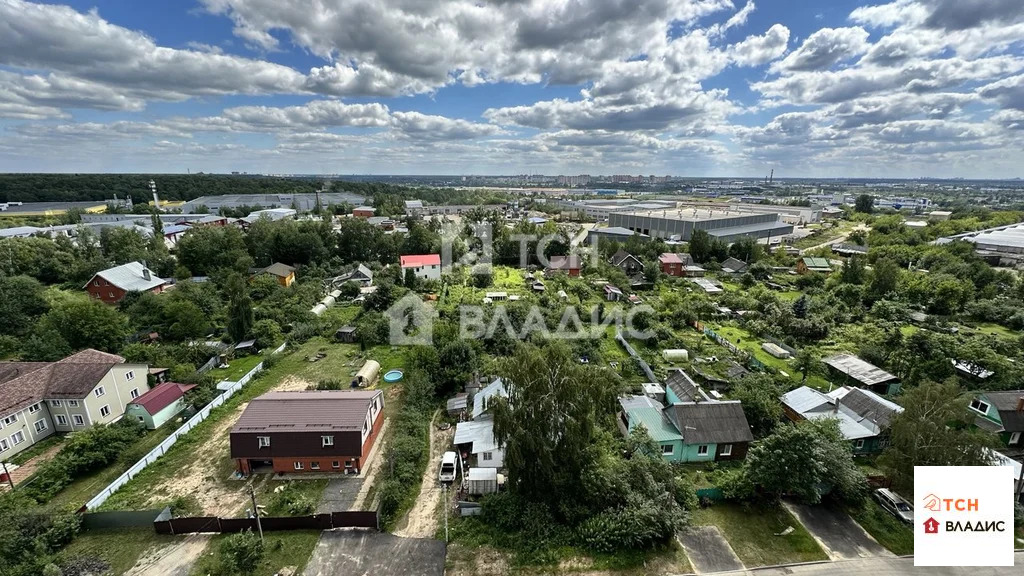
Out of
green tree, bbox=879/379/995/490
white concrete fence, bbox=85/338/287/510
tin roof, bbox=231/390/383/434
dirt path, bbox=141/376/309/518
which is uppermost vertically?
green tree, bbox=879/379/995/490

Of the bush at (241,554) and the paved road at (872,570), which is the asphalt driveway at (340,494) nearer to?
the bush at (241,554)

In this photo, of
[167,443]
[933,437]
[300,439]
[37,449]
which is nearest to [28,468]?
[37,449]

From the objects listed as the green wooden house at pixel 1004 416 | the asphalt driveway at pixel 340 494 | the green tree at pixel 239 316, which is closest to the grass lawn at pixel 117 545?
the asphalt driveway at pixel 340 494

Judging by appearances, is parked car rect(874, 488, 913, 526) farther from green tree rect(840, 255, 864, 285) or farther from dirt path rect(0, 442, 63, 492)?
green tree rect(840, 255, 864, 285)

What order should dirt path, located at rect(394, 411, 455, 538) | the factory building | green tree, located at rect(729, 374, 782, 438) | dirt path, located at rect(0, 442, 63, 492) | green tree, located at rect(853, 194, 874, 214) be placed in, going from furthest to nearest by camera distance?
green tree, located at rect(853, 194, 874, 214) → the factory building → green tree, located at rect(729, 374, 782, 438) → dirt path, located at rect(0, 442, 63, 492) → dirt path, located at rect(394, 411, 455, 538)

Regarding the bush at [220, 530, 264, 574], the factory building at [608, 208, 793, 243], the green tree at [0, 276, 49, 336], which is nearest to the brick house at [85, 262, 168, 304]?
the green tree at [0, 276, 49, 336]

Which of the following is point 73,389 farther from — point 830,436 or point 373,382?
point 830,436
